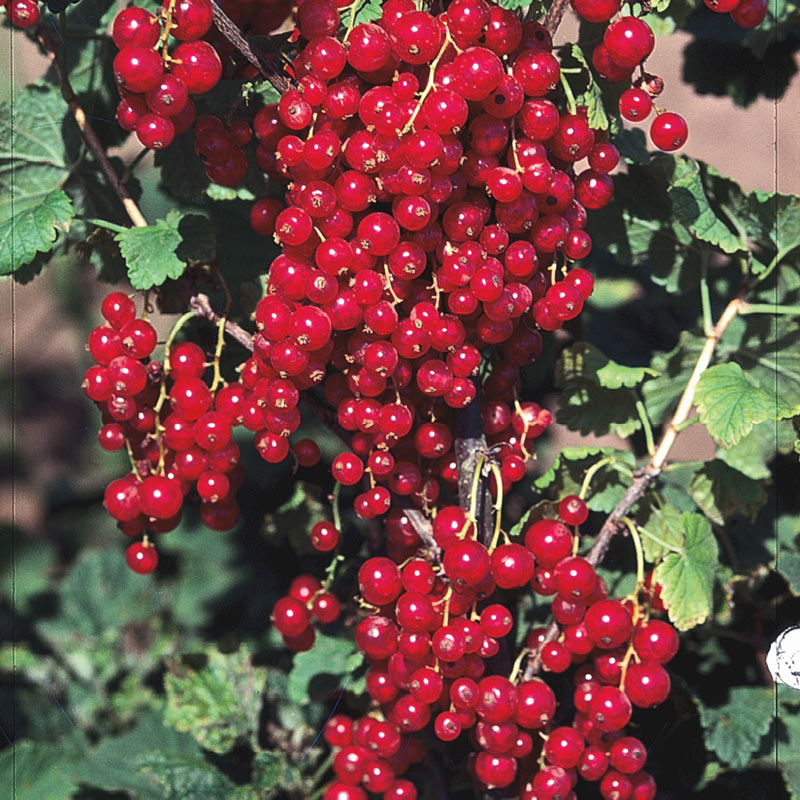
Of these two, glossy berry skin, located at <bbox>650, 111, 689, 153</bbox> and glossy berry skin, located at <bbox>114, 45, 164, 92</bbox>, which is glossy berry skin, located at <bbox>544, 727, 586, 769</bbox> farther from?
glossy berry skin, located at <bbox>114, 45, 164, 92</bbox>

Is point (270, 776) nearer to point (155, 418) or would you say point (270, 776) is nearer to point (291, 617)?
point (291, 617)

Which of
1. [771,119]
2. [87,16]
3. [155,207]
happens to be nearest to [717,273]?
[771,119]

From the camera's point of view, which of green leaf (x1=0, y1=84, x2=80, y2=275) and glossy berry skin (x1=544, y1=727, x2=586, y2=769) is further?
green leaf (x1=0, y1=84, x2=80, y2=275)

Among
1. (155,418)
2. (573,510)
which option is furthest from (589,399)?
(155,418)

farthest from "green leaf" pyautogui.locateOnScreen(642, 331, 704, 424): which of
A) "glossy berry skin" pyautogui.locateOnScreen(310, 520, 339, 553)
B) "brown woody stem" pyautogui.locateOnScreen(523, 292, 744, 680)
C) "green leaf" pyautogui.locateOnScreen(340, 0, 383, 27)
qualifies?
"green leaf" pyautogui.locateOnScreen(340, 0, 383, 27)

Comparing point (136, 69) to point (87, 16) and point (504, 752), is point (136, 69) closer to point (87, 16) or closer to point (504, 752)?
point (87, 16)

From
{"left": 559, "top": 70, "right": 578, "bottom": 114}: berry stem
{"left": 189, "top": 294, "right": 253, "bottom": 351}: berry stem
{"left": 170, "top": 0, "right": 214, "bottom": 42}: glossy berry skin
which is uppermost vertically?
{"left": 170, "top": 0, "right": 214, "bottom": 42}: glossy berry skin
